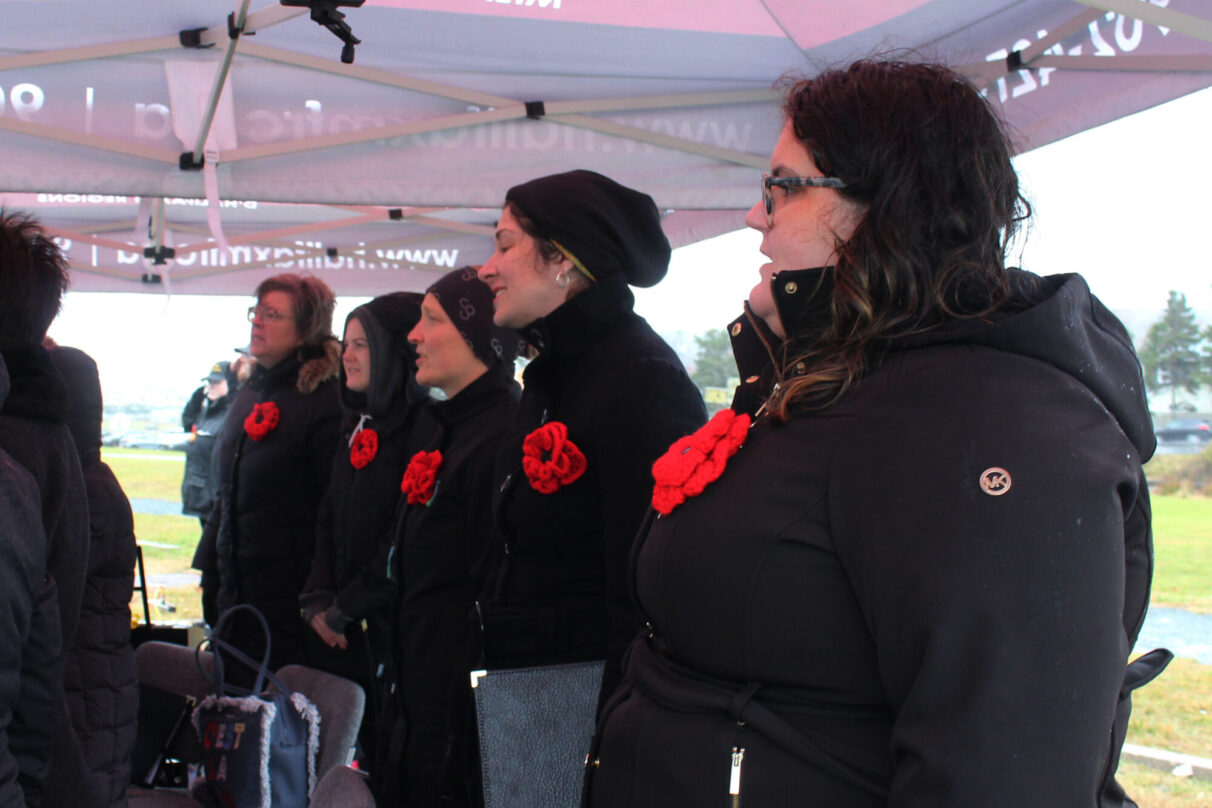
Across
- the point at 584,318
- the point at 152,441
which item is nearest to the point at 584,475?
the point at 584,318

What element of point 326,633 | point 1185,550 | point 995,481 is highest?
point 995,481

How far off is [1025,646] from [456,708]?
1561 mm

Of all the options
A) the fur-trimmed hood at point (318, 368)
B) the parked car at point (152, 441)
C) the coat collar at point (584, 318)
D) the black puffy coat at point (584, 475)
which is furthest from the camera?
the parked car at point (152, 441)

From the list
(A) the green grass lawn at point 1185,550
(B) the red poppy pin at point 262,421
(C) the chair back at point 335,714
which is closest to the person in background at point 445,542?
(C) the chair back at point 335,714

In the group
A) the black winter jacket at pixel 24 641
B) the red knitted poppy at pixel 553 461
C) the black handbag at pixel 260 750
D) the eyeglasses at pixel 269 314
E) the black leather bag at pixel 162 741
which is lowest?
the black leather bag at pixel 162 741

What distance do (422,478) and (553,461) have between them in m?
0.85

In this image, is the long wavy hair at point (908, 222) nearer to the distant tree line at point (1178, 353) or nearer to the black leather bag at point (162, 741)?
the distant tree line at point (1178, 353)

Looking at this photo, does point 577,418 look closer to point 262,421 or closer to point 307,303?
point 262,421

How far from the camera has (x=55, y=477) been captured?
1.72 metres

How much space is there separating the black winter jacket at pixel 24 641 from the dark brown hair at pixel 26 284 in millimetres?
298

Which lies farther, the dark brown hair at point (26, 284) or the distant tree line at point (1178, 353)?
the distant tree line at point (1178, 353)

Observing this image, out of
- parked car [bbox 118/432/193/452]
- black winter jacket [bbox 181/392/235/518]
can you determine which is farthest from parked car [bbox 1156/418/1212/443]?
parked car [bbox 118/432/193/452]

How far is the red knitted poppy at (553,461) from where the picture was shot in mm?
1954

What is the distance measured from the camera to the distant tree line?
3.45 m
